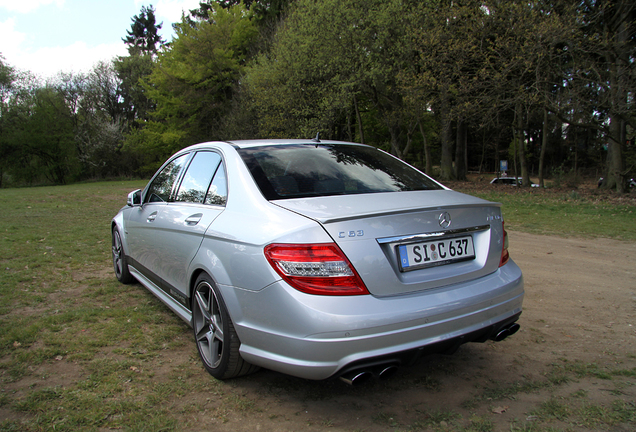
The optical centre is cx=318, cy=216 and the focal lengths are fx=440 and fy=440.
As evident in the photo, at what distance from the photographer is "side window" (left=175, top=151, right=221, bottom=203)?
3.40 meters

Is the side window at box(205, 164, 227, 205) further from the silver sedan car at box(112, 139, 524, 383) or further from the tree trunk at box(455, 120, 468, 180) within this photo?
the tree trunk at box(455, 120, 468, 180)

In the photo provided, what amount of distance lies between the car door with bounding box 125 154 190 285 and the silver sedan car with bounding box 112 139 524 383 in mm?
648

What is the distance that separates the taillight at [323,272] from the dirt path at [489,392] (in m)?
0.78

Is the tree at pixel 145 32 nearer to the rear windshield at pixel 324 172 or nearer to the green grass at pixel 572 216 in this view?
the green grass at pixel 572 216

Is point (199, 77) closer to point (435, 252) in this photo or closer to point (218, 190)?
point (218, 190)

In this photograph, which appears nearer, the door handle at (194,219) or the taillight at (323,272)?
the taillight at (323,272)

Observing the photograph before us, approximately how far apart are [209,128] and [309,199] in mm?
43133

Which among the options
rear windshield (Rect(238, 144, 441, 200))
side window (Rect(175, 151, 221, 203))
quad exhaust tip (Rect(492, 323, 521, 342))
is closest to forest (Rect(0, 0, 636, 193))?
rear windshield (Rect(238, 144, 441, 200))

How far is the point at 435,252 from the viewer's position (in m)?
2.50

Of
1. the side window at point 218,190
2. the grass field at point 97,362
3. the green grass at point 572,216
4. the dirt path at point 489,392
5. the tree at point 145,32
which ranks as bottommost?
the green grass at point 572,216

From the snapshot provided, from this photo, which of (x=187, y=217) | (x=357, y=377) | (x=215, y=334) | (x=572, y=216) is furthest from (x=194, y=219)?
(x=572, y=216)

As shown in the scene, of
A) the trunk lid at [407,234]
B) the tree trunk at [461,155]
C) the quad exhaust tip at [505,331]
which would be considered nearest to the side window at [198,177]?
the trunk lid at [407,234]

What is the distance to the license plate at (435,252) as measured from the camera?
240 cm

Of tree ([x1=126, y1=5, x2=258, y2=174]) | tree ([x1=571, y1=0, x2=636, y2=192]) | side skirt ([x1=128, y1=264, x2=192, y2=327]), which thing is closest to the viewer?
side skirt ([x1=128, y1=264, x2=192, y2=327])
